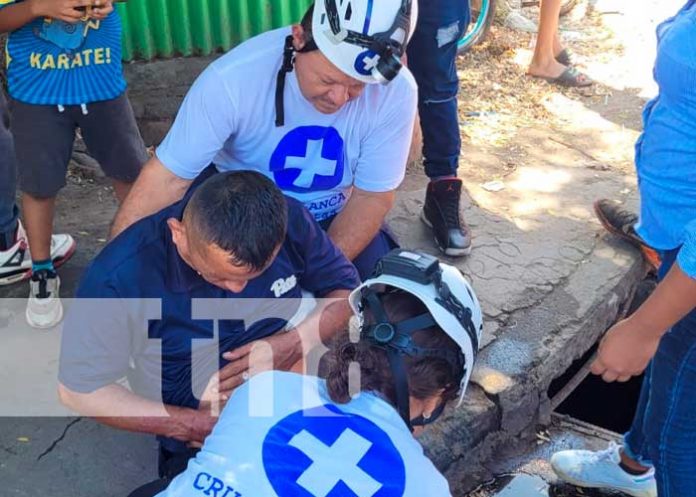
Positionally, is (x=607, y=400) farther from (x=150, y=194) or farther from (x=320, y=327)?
(x=150, y=194)

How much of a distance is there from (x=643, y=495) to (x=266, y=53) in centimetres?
189

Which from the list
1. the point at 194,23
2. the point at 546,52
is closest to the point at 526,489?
the point at 194,23

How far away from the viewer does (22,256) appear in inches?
142

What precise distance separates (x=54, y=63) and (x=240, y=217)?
152cm

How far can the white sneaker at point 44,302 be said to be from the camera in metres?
3.34

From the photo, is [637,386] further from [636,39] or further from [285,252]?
[636,39]

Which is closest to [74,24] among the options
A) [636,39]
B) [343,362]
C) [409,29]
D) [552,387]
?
[409,29]

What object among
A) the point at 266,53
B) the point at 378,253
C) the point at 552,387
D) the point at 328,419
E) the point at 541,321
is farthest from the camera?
the point at 552,387

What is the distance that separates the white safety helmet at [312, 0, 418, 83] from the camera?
2.55m

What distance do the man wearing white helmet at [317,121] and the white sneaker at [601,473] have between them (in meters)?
0.95

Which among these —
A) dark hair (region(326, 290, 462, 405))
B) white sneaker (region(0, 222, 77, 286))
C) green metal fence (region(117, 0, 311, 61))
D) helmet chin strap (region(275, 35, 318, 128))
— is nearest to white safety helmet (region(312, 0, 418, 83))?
helmet chin strap (region(275, 35, 318, 128))

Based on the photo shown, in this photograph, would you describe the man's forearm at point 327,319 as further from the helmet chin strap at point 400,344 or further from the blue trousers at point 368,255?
the helmet chin strap at point 400,344

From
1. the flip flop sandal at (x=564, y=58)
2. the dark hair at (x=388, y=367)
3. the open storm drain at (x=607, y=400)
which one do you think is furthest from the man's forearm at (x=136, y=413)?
the flip flop sandal at (x=564, y=58)

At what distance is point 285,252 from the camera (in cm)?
257
